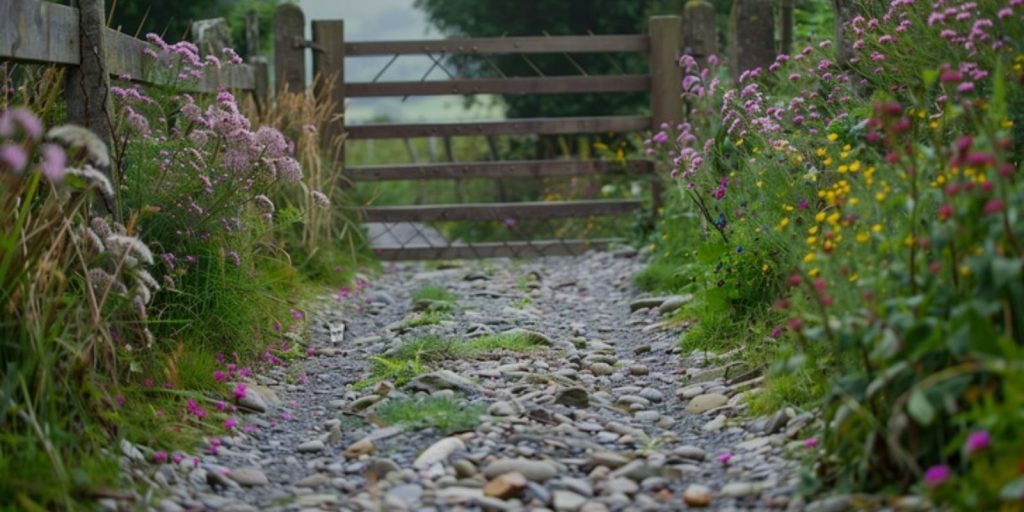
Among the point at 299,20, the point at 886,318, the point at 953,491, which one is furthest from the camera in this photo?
the point at 299,20

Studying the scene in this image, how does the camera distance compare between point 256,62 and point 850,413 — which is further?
point 256,62

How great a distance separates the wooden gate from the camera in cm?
920

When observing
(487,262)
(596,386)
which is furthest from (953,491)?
(487,262)

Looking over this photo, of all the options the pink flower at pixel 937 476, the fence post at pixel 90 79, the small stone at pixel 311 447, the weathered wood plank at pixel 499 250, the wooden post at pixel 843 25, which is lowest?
the weathered wood plank at pixel 499 250

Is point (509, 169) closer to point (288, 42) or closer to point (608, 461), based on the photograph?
point (288, 42)

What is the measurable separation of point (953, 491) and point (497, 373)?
240cm

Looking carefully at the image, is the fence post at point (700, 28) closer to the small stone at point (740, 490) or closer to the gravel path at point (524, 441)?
the gravel path at point (524, 441)

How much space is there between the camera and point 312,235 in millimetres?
7449

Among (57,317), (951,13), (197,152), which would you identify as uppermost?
(951,13)

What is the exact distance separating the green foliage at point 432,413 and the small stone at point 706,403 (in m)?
0.79

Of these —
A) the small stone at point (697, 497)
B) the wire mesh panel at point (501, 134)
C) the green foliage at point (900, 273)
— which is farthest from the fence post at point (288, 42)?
the small stone at point (697, 497)

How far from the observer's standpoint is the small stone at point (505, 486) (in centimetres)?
340

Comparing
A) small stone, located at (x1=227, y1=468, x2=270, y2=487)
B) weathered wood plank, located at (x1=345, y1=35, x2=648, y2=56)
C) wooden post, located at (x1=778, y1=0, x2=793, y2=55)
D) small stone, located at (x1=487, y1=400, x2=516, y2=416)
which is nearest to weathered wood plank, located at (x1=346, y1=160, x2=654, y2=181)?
weathered wood plank, located at (x1=345, y1=35, x2=648, y2=56)

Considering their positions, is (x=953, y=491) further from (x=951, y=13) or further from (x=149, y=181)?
(x=149, y=181)
